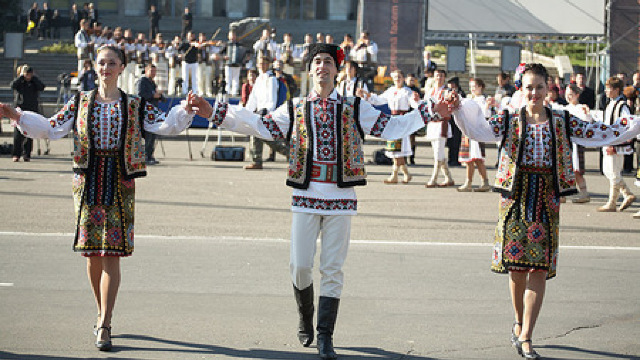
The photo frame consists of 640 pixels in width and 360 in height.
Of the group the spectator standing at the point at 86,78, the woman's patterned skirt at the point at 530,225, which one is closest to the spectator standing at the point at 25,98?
the spectator standing at the point at 86,78

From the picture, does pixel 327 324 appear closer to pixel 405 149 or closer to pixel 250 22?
pixel 405 149

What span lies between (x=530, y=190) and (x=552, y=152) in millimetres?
285

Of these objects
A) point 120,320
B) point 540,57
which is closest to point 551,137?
point 120,320

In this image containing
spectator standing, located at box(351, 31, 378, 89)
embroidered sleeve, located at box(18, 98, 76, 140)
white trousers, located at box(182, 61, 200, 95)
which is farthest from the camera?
white trousers, located at box(182, 61, 200, 95)

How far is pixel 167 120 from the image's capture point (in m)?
6.99

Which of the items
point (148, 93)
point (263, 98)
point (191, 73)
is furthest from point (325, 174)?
point (191, 73)

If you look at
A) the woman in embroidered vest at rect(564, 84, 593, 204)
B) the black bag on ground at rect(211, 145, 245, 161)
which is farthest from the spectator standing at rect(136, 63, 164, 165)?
the woman in embroidered vest at rect(564, 84, 593, 204)

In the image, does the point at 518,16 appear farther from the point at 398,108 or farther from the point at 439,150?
the point at 439,150

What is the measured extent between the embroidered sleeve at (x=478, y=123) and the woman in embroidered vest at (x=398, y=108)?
9671mm

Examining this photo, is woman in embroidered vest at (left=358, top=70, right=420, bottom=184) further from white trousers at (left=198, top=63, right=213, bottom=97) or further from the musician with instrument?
white trousers at (left=198, top=63, right=213, bottom=97)

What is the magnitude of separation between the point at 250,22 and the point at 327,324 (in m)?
31.7

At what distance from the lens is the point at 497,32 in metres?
30.2

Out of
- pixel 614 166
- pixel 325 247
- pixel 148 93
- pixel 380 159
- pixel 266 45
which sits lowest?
pixel 380 159

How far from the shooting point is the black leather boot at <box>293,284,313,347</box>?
6.90 m
